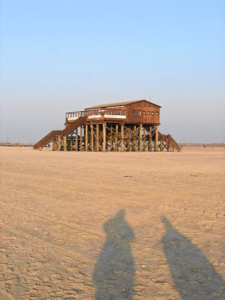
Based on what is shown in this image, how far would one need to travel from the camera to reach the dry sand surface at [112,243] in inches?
169

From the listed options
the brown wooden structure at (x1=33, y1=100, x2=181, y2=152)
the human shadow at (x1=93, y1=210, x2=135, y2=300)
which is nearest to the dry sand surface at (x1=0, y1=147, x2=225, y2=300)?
the human shadow at (x1=93, y1=210, x2=135, y2=300)

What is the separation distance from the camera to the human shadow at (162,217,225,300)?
4.15 metres

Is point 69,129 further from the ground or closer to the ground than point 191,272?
further from the ground

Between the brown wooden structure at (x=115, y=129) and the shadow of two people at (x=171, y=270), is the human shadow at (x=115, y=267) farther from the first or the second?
the brown wooden structure at (x=115, y=129)

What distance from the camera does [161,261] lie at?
5.17 m

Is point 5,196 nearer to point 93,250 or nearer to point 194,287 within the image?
point 93,250

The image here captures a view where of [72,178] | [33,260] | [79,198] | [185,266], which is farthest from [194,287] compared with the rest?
[72,178]

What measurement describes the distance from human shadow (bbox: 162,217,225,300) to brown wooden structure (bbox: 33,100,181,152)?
35.8 meters

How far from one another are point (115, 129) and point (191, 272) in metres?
41.8

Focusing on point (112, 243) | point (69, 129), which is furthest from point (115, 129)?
point (112, 243)

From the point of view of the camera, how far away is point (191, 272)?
15.6 feet

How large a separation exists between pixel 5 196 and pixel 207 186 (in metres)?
Result: 6.90

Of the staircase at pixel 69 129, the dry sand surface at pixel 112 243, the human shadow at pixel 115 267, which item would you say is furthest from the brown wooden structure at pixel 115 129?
the human shadow at pixel 115 267

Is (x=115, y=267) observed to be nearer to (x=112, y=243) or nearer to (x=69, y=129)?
(x=112, y=243)
